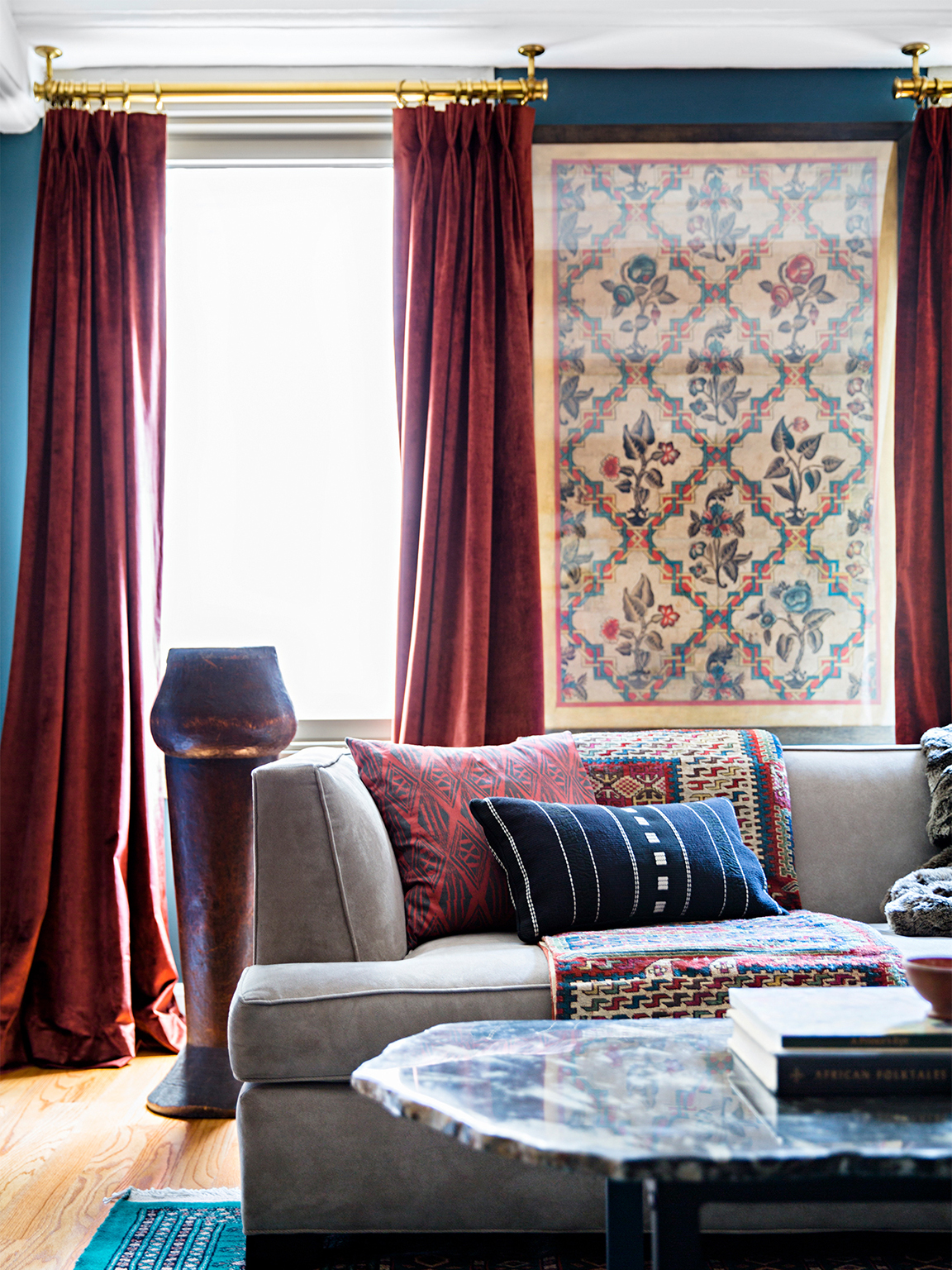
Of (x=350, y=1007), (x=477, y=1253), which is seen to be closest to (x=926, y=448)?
(x=350, y=1007)

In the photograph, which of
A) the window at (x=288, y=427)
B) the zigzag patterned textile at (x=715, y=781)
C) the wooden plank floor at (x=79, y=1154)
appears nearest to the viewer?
the wooden plank floor at (x=79, y=1154)

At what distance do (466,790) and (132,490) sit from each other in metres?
1.34

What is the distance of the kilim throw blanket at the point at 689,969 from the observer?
5.64ft

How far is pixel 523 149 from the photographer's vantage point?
114 inches

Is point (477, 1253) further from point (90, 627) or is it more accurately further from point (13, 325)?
point (13, 325)

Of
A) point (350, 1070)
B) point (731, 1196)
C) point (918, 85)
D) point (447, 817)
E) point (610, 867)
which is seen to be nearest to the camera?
point (731, 1196)

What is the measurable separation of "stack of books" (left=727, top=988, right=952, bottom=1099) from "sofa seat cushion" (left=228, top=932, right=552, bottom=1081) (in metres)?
0.66

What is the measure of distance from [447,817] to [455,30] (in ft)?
7.00

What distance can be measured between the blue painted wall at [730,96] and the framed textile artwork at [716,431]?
4.3 inches

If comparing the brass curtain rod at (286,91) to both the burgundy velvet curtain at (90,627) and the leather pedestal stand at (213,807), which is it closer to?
the burgundy velvet curtain at (90,627)

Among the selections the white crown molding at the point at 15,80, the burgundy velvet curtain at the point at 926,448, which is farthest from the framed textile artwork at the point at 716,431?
the white crown molding at the point at 15,80

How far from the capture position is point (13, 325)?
119 inches

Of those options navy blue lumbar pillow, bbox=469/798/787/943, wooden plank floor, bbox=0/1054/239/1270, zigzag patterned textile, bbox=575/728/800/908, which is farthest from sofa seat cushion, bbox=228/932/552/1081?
zigzag patterned textile, bbox=575/728/800/908

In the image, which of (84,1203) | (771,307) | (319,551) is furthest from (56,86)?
(84,1203)
